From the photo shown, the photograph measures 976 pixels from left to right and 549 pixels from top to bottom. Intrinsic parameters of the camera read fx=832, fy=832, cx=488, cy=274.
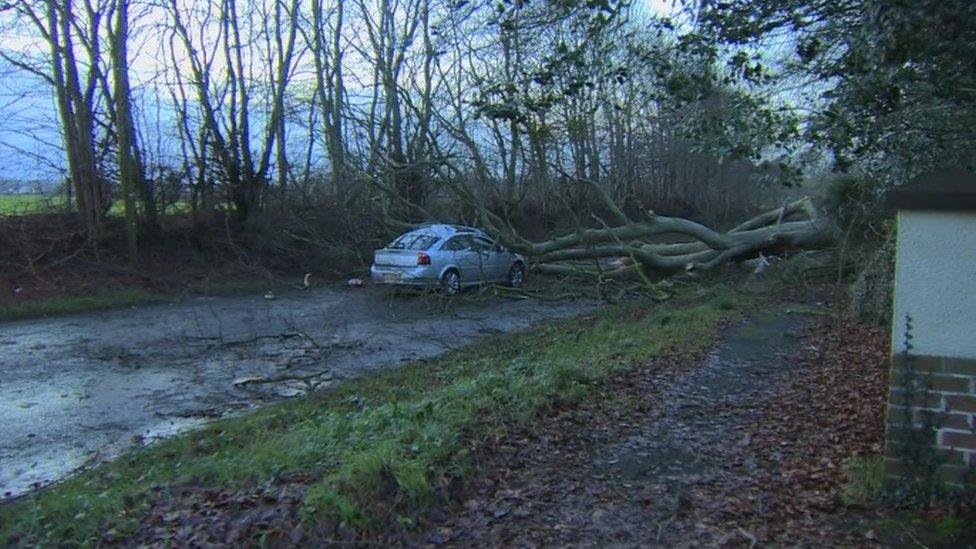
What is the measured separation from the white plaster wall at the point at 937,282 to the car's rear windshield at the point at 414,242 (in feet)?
53.0

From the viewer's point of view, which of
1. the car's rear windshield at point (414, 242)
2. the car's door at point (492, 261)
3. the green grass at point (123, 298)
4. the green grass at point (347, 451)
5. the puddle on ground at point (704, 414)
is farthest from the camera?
the car's door at point (492, 261)

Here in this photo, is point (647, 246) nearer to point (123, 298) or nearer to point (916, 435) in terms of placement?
point (123, 298)

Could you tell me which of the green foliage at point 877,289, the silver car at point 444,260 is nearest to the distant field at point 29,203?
the silver car at point 444,260

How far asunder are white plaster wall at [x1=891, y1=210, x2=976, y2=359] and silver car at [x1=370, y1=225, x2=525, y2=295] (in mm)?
14780

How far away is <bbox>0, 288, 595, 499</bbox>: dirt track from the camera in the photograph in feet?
27.2

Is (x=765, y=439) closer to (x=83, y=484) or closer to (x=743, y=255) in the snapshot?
(x=83, y=484)

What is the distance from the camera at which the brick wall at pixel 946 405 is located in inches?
157

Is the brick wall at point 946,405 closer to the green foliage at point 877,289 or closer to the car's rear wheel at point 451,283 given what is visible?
the green foliage at point 877,289

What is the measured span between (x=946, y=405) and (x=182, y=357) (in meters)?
10.9

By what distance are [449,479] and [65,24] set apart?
68.4ft

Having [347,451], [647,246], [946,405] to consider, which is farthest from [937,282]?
[647,246]

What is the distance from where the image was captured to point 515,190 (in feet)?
103

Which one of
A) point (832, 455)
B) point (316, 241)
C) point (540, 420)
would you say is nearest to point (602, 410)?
point (540, 420)

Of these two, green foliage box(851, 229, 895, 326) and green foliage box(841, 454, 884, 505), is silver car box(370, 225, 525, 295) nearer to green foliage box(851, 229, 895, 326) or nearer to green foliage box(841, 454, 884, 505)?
green foliage box(851, 229, 895, 326)
